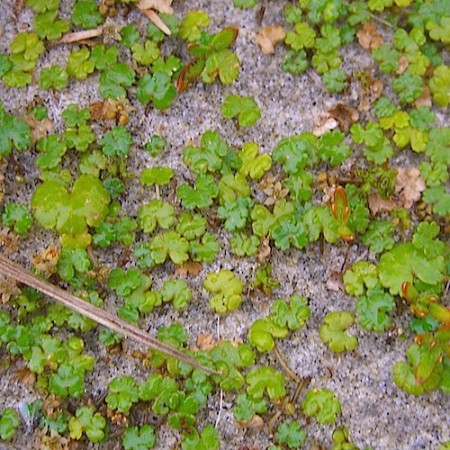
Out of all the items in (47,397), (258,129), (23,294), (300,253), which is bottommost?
(47,397)

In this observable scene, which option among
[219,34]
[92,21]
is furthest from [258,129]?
[92,21]

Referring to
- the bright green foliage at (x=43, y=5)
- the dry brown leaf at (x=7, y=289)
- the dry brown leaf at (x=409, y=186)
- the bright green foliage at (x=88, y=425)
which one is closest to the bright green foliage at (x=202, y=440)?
the bright green foliage at (x=88, y=425)

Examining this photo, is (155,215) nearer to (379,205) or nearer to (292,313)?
(292,313)

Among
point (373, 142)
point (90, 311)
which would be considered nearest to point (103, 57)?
point (90, 311)

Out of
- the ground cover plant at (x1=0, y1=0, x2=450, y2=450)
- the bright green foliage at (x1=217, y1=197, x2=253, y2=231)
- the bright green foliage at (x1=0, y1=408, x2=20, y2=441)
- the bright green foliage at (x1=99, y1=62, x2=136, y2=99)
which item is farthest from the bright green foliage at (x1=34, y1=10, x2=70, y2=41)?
the bright green foliage at (x1=0, y1=408, x2=20, y2=441)

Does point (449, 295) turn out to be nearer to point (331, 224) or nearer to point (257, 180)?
point (331, 224)

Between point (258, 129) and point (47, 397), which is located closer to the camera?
point (47, 397)
